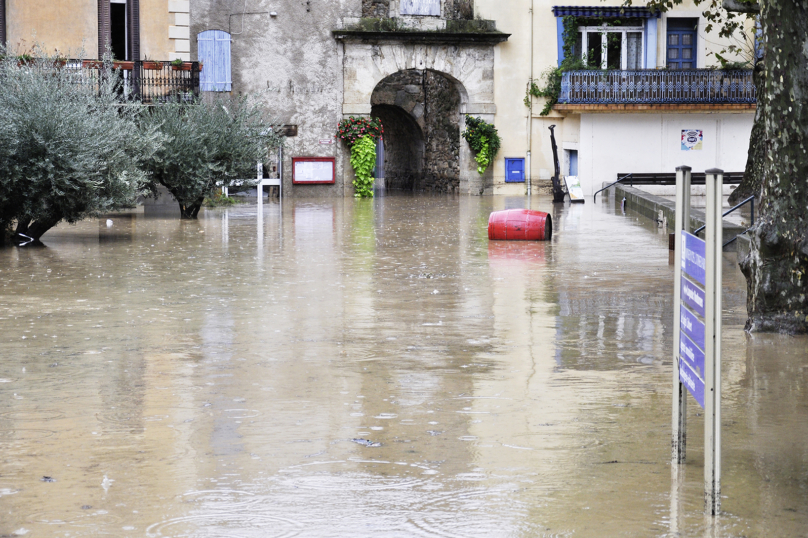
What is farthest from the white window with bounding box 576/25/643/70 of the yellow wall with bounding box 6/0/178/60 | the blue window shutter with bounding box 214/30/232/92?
the yellow wall with bounding box 6/0/178/60

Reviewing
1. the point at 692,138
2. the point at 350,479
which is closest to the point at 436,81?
the point at 692,138

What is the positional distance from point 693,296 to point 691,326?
150 mm

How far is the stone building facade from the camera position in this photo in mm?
31484

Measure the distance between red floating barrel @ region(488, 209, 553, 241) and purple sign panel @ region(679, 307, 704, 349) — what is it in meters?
11.7

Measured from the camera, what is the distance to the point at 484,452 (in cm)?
527

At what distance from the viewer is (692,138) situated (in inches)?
1302

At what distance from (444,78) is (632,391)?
29.4 meters

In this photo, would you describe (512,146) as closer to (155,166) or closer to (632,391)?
(155,166)

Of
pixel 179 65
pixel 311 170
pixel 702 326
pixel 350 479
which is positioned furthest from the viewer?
pixel 311 170

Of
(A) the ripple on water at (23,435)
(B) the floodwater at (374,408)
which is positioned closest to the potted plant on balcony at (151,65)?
(B) the floodwater at (374,408)

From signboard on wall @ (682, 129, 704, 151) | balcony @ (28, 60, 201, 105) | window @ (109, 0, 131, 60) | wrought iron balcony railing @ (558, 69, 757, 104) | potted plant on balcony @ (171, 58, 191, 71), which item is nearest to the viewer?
balcony @ (28, 60, 201, 105)

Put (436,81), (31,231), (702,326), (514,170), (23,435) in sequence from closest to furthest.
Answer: (702,326)
(23,435)
(31,231)
(514,170)
(436,81)

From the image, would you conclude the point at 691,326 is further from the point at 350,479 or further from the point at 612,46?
the point at 612,46

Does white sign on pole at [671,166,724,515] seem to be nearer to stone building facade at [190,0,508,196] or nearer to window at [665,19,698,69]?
stone building facade at [190,0,508,196]
